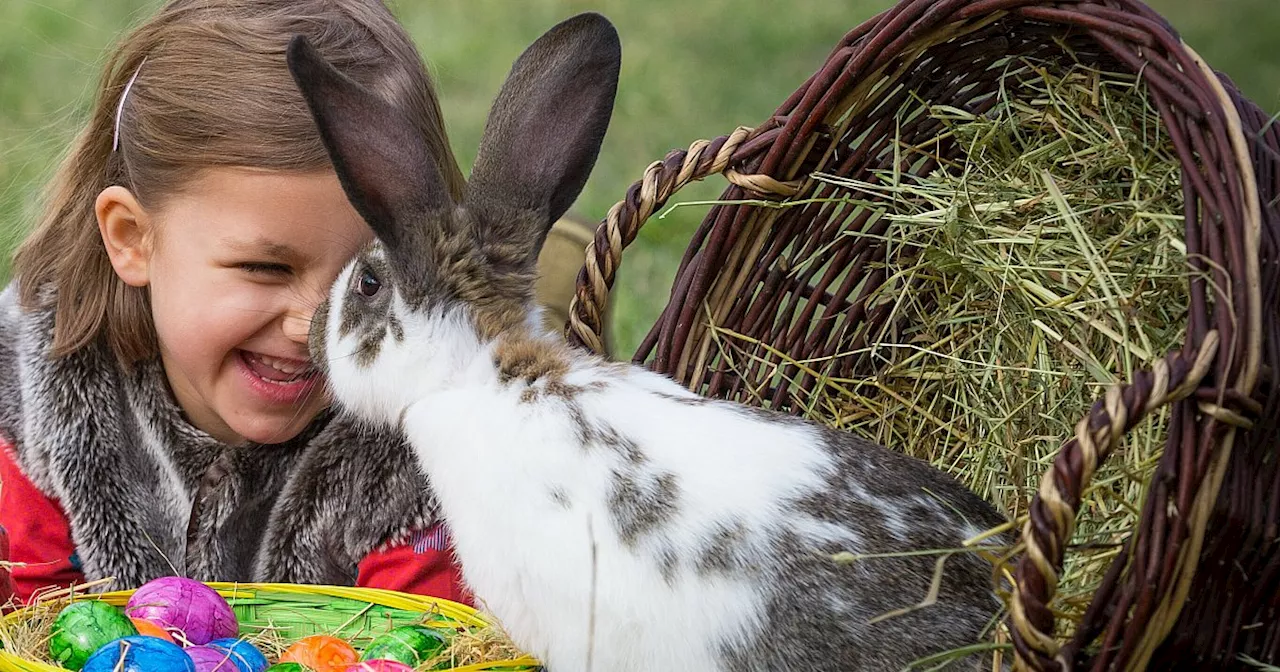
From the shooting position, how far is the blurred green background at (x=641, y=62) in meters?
5.34

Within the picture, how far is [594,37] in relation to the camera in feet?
9.25

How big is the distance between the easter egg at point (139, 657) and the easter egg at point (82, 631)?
65 mm

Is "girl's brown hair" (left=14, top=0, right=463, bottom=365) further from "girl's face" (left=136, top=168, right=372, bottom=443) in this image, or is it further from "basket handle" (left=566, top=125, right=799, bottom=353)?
"basket handle" (left=566, top=125, right=799, bottom=353)

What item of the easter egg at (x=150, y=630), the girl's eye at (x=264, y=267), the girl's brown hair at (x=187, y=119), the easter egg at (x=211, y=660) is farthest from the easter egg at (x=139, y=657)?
the girl's brown hair at (x=187, y=119)

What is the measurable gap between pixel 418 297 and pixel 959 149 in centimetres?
120

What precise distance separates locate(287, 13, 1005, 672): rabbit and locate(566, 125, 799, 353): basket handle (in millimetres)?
179

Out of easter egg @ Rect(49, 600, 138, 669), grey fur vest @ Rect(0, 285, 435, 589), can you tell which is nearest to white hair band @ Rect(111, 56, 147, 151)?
grey fur vest @ Rect(0, 285, 435, 589)

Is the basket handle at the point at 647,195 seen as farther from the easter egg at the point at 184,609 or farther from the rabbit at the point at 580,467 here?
the easter egg at the point at 184,609

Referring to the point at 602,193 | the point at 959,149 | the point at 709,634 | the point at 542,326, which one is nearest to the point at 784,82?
the point at 602,193

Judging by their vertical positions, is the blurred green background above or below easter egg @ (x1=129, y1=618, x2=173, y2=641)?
above

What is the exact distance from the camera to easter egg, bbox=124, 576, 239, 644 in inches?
102

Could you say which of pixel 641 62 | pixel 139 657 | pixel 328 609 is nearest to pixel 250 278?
pixel 328 609

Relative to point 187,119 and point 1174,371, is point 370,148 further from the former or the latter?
point 1174,371

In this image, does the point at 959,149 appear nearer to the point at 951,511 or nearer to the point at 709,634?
the point at 951,511
